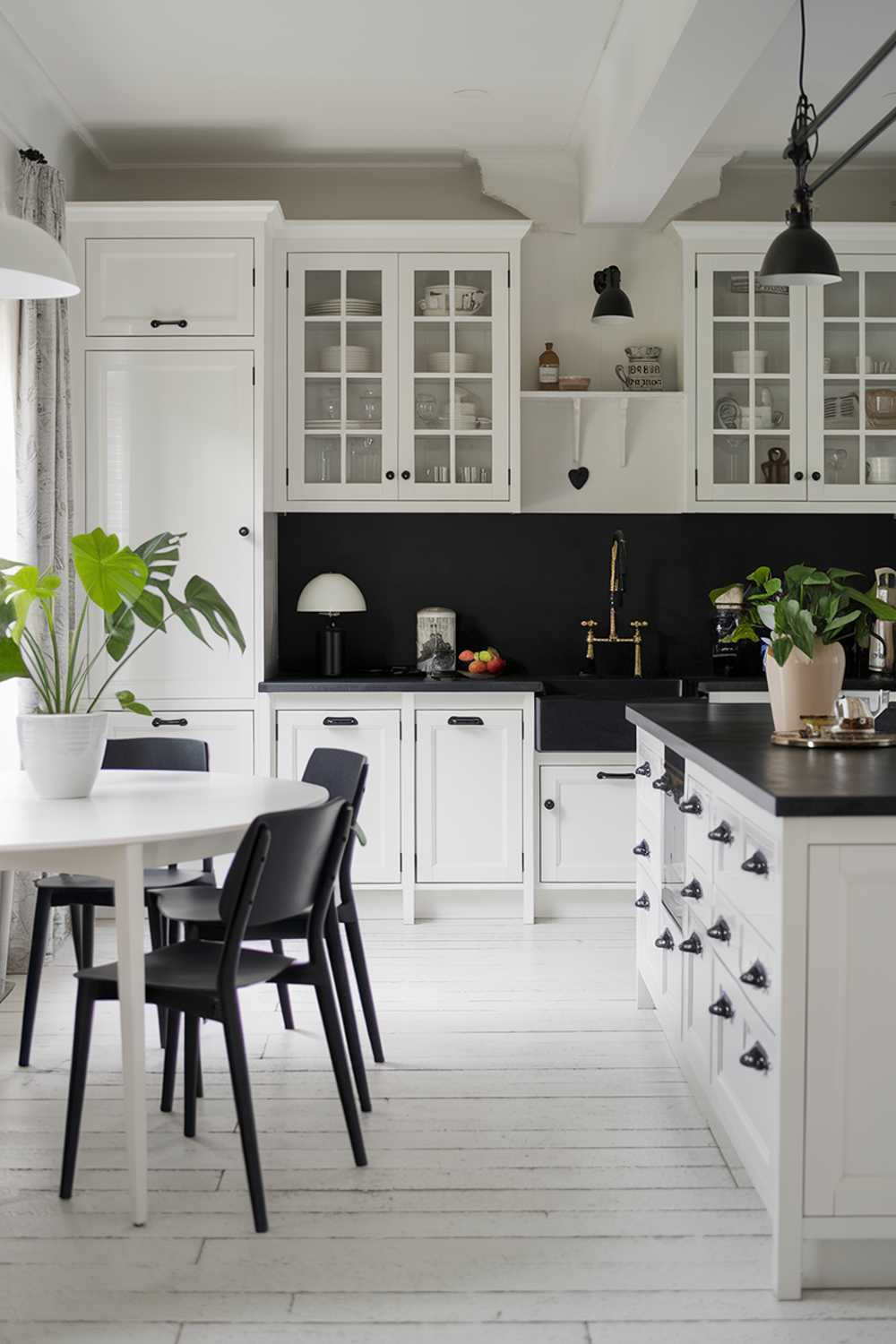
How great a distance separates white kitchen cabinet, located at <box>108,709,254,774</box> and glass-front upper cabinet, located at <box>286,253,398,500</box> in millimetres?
901

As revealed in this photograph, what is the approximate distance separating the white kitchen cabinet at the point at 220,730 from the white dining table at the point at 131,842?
1.65 meters

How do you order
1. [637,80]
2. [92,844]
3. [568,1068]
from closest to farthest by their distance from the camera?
1. [92,844]
2. [568,1068]
3. [637,80]

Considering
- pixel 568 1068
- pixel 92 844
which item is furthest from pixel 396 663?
pixel 92 844

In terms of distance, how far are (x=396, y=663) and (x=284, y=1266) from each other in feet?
10.6

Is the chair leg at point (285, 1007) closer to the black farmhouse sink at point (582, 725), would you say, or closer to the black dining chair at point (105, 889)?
the black dining chair at point (105, 889)

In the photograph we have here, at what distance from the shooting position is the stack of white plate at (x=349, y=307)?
4898 millimetres

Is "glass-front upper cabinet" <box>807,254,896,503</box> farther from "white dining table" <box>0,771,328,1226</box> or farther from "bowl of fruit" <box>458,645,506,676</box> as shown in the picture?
"white dining table" <box>0,771,328,1226</box>

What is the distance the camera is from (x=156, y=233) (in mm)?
4652

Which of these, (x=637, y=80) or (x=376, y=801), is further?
(x=376, y=801)

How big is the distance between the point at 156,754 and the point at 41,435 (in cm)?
126

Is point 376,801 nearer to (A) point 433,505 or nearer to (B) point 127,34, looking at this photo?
(A) point 433,505

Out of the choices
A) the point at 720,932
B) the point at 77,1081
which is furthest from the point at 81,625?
the point at 720,932

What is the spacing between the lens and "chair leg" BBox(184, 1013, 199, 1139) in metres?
2.65

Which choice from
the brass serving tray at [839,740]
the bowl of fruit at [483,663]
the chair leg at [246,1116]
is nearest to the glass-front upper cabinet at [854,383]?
the bowl of fruit at [483,663]
